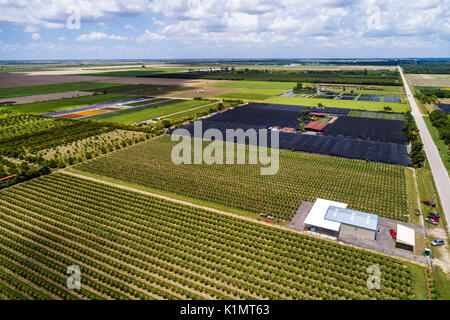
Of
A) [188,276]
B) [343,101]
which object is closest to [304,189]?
[188,276]

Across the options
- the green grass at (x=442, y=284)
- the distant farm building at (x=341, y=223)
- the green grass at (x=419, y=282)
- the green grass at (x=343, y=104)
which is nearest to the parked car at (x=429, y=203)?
the distant farm building at (x=341, y=223)

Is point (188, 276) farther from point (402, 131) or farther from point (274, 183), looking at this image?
point (402, 131)

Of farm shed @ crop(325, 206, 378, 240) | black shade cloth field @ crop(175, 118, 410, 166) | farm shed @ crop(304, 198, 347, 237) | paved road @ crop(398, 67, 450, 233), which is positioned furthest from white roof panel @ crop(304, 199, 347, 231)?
black shade cloth field @ crop(175, 118, 410, 166)

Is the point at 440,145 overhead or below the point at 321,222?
overhead

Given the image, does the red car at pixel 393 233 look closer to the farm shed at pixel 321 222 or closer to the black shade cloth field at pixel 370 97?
the farm shed at pixel 321 222

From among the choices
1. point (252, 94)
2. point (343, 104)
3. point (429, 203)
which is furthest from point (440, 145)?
point (252, 94)

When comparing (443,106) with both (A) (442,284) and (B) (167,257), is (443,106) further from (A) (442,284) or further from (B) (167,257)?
(B) (167,257)
